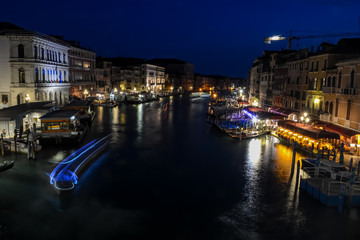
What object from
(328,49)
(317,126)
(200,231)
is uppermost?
(328,49)

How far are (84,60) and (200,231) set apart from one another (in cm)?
6059

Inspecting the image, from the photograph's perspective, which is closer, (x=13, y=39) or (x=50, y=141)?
(x=50, y=141)

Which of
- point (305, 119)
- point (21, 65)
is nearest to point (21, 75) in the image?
point (21, 65)

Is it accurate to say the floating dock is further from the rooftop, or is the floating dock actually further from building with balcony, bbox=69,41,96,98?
building with balcony, bbox=69,41,96,98

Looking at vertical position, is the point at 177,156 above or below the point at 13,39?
below

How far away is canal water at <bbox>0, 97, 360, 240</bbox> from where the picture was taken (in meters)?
13.1

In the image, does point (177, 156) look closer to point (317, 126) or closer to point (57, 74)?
point (317, 126)

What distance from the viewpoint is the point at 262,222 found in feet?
46.0

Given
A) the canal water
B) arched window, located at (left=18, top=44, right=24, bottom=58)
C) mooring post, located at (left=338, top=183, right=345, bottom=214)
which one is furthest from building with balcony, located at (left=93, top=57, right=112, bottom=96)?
mooring post, located at (left=338, top=183, right=345, bottom=214)

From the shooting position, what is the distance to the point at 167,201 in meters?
16.1

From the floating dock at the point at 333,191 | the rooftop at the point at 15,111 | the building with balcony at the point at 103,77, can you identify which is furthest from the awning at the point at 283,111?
the building with balcony at the point at 103,77

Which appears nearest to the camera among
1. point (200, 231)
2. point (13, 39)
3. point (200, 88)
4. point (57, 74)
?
point (200, 231)

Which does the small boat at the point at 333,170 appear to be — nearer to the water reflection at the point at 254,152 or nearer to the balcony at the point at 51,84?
the water reflection at the point at 254,152

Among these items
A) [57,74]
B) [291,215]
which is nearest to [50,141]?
[291,215]
